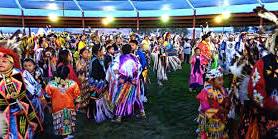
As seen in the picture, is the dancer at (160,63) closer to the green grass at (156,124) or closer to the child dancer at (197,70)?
the child dancer at (197,70)

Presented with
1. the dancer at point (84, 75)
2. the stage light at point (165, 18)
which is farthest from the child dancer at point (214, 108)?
the stage light at point (165, 18)

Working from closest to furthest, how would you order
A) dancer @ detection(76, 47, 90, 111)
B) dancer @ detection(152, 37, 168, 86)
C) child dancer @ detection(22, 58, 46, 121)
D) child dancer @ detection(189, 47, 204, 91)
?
child dancer @ detection(22, 58, 46, 121) < dancer @ detection(76, 47, 90, 111) < child dancer @ detection(189, 47, 204, 91) < dancer @ detection(152, 37, 168, 86)

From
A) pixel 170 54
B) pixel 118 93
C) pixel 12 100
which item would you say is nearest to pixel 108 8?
pixel 170 54

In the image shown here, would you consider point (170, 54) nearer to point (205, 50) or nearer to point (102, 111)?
point (205, 50)

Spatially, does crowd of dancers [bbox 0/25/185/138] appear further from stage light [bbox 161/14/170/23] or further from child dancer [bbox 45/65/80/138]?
stage light [bbox 161/14/170/23]

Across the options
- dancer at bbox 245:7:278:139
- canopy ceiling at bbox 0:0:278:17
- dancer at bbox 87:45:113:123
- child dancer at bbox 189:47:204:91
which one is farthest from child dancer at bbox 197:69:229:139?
canopy ceiling at bbox 0:0:278:17

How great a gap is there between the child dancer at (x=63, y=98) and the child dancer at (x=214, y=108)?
1987 mm

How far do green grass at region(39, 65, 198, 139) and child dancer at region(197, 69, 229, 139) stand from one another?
136 cm

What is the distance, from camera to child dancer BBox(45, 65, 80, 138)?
571 centimetres

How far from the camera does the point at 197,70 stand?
10.5 metres

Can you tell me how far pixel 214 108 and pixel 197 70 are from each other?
5.53 m

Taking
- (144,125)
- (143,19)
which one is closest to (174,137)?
(144,125)

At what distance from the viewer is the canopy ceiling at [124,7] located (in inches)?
957

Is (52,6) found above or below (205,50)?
above
